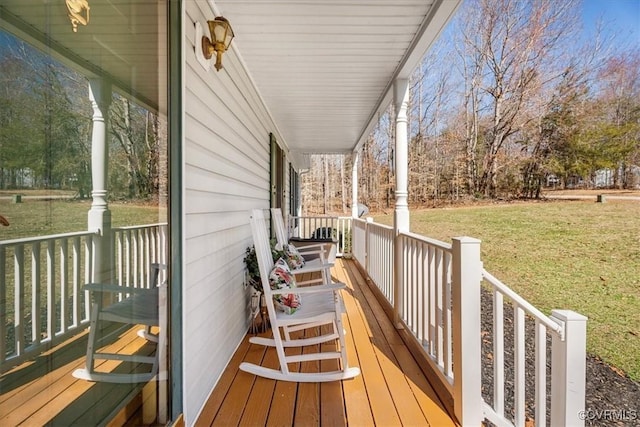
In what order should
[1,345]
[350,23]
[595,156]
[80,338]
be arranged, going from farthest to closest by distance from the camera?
[595,156] → [350,23] → [80,338] → [1,345]

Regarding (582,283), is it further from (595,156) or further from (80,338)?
(80,338)

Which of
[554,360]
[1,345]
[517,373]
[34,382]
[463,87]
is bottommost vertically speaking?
[517,373]

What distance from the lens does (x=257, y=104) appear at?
12.9 ft

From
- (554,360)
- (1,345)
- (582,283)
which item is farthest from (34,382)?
(582,283)

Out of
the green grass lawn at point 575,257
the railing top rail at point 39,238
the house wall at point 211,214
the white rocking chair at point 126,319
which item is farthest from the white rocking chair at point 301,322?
the green grass lawn at point 575,257

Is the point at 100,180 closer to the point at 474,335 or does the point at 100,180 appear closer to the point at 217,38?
the point at 217,38

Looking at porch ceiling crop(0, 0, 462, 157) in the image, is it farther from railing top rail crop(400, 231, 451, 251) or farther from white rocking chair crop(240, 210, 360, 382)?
railing top rail crop(400, 231, 451, 251)

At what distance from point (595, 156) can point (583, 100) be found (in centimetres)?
156

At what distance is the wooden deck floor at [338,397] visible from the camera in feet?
6.02

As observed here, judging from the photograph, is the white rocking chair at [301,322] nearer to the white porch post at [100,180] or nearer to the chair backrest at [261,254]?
the chair backrest at [261,254]

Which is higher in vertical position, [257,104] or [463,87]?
[463,87]

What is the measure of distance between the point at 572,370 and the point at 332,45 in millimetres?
2546

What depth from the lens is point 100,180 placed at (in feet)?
3.55

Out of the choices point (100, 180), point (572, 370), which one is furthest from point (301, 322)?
point (100, 180)
